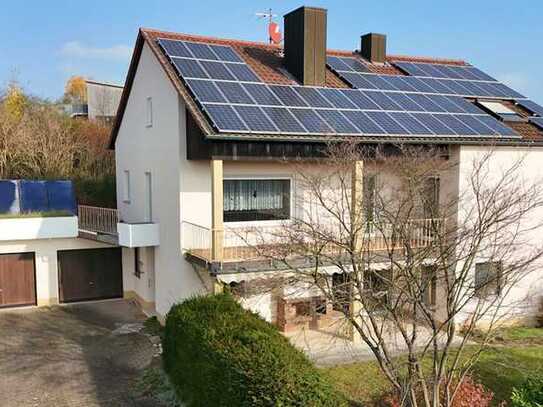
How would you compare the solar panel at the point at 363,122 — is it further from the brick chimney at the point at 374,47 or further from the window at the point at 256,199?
the brick chimney at the point at 374,47

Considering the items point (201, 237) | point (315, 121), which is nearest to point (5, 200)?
point (201, 237)

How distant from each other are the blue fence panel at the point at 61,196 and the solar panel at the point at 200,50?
8434 millimetres

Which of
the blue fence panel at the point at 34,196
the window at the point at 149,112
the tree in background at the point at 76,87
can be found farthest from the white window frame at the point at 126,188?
the tree in background at the point at 76,87

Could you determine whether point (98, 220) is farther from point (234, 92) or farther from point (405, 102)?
point (405, 102)

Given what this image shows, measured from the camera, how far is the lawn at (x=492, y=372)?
1238 centimetres

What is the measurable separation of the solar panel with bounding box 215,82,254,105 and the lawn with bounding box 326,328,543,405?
8.37m

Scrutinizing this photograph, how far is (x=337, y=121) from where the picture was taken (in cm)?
1585

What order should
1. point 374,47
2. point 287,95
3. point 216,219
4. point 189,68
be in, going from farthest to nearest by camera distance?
point 374,47, point 287,95, point 189,68, point 216,219

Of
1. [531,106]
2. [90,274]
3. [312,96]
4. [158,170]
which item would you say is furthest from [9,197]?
[531,106]

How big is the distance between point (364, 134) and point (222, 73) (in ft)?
17.1

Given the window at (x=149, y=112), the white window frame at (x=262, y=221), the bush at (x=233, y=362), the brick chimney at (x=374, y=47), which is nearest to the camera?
the bush at (x=233, y=362)

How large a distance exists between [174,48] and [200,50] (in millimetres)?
996

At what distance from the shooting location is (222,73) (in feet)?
55.2

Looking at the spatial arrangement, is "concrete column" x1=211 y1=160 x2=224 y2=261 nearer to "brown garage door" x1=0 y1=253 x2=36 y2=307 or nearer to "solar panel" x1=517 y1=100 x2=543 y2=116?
"brown garage door" x1=0 y1=253 x2=36 y2=307
